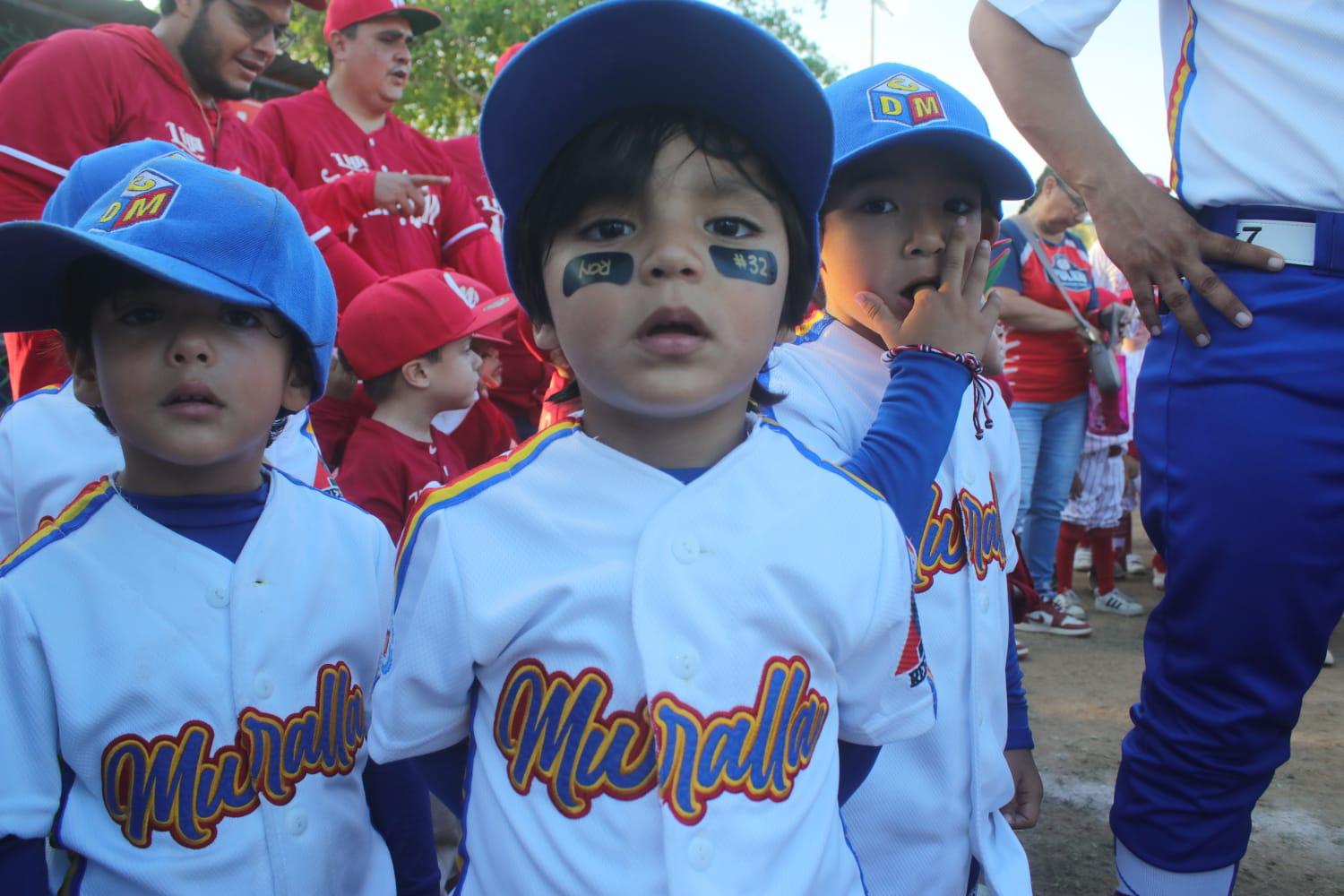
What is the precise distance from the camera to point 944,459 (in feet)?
5.45

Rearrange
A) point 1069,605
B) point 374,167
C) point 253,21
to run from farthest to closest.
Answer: point 1069,605 < point 374,167 < point 253,21

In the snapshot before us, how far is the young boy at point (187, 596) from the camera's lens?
131 centimetres

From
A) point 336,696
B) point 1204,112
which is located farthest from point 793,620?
point 1204,112

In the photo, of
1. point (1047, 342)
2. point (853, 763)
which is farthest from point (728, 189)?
point (1047, 342)

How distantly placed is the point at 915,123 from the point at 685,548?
87cm

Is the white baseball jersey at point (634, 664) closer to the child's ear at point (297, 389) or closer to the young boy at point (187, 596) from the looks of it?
the young boy at point (187, 596)

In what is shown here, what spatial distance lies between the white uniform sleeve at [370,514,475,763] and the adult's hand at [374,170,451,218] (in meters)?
2.41

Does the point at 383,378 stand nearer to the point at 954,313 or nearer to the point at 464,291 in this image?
the point at 464,291

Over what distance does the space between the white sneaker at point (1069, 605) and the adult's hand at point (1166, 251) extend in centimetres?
380

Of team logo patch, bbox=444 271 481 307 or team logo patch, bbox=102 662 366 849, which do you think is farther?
team logo patch, bbox=444 271 481 307

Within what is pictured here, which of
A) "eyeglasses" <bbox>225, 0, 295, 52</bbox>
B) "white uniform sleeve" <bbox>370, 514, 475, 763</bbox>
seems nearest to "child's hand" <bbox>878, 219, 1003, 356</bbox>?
"white uniform sleeve" <bbox>370, 514, 475, 763</bbox>

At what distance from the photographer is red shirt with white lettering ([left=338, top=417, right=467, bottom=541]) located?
291 cm

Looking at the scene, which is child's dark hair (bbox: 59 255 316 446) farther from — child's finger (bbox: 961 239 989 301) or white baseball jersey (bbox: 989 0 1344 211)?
white baseball jersey (bbox: 989 0 1344 211)

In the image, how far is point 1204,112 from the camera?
5.91 ft
